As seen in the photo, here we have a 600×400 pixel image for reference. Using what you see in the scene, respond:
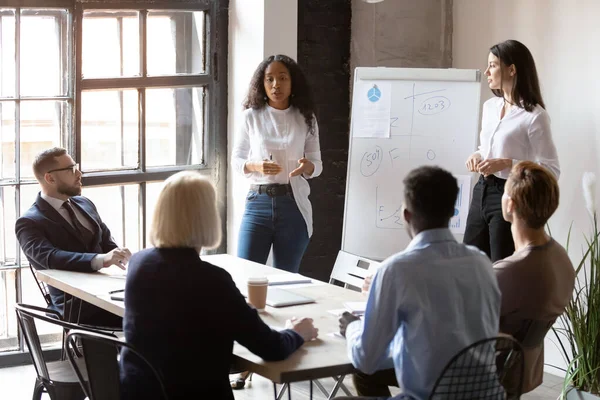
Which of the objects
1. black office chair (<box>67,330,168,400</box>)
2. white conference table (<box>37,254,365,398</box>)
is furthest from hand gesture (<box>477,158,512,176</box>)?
black office chair (<box>67,330,168,400</box>)

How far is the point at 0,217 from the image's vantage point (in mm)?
4867

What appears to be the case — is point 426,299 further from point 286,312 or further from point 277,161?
point 277,161

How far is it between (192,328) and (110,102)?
2.81m

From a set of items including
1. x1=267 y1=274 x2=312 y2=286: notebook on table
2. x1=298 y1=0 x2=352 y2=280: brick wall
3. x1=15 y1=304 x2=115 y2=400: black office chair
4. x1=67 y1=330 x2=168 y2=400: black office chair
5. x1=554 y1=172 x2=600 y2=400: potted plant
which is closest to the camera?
x1=67 y1=330 x2=168 y2=400: black office chair

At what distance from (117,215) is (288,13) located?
1.55 meters

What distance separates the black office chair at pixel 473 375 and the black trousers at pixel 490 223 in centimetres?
179

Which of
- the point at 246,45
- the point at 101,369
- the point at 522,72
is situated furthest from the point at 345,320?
the point at 246,45

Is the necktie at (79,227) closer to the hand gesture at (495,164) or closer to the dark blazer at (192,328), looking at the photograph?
the dark blazer at (192,328)

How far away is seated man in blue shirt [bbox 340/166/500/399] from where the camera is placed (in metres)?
2.51

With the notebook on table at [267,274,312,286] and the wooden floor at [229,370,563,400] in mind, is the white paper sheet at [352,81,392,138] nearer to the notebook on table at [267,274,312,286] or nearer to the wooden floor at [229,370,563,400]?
the wooden floor at [229,370,563,400]

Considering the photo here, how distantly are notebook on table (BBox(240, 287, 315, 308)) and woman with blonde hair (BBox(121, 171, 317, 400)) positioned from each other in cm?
53

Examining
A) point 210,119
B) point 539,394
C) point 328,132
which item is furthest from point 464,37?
point 539,394

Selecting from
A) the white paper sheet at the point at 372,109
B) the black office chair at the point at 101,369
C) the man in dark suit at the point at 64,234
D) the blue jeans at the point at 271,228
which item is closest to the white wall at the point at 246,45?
the white paper sheet at the point at 372,109

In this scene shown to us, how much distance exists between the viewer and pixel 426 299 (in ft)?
8.24
